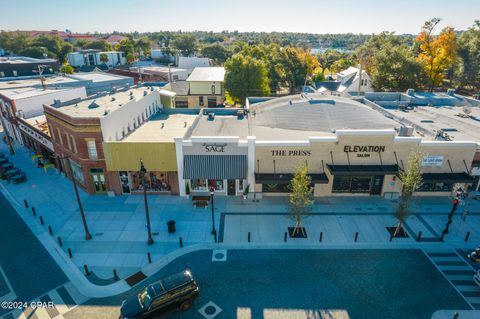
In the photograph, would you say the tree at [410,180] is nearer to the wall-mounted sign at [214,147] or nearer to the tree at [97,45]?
the wall-mounted sign at [214,147]

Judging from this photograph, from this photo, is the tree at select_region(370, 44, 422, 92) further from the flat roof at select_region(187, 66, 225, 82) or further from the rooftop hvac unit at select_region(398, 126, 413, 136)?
the rooftop hvac unit at select_region(398, 126, 413, 136)

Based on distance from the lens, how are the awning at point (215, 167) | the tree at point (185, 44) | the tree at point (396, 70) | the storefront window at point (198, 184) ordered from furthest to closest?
the tree at point (185, 44), the tree at point (396, 70), the storefront window at point (198, 184), the awning at point (215, 167)

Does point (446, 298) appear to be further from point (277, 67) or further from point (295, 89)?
point (295, 89)

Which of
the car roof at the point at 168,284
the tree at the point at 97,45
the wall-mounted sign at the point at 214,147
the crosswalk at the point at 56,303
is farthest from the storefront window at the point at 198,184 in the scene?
the tree at the point at 97,45

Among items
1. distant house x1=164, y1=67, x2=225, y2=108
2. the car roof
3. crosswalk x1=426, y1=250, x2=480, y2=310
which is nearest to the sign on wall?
crosswalk x1=426, y1=250, x2=480, y2=310

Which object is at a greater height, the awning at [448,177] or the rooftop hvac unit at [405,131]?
the rooftop hvac unit at [405,131]

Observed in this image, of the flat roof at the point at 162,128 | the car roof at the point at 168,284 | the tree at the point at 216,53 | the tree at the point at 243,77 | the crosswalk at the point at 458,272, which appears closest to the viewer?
the car roof at the point at 168,284
